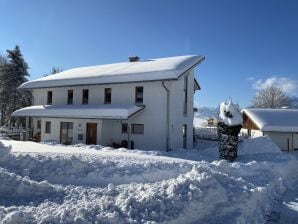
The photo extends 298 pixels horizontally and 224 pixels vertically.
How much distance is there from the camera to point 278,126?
29.8m

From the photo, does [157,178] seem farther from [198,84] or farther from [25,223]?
[198,84]

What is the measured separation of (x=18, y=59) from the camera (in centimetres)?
4688

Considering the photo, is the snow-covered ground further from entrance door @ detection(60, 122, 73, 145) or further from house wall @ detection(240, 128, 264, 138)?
house wall @ detection(240, 128, 264, 138)

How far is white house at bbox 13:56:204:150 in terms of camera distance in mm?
22578

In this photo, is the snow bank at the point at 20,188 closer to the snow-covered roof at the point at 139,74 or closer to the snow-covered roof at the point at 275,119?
the snow-covered roof at the point at 139,74

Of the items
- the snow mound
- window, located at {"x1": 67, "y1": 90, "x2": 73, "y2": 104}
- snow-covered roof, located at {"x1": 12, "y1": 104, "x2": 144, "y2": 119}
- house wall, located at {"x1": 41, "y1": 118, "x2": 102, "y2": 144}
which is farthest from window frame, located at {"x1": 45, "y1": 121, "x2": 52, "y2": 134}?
the snow mound

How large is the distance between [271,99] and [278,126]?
3964 centimetres

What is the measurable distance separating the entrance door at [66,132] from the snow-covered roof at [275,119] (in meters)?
16.8

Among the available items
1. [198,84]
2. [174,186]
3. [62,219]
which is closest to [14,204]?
[62,219]

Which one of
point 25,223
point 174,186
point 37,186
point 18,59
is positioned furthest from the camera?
point 18,59

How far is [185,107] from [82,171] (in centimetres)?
1429

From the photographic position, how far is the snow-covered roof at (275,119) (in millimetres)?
29656

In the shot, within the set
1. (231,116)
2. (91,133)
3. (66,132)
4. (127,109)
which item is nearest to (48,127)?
(66,132)

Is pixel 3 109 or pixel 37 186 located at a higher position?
pixel 3 109
